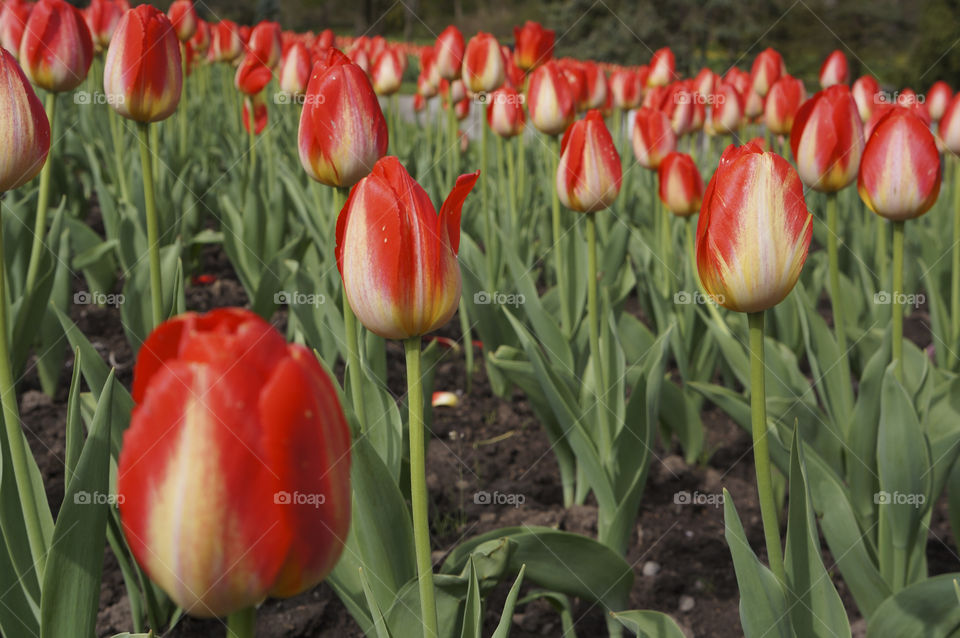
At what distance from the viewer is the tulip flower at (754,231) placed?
99 cm

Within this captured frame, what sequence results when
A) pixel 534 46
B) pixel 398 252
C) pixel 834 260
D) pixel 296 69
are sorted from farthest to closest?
pixel 534 46 → pixel 296 69 → pixel 834 260 → pixel 398 252

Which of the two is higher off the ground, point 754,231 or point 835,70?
point 835,70

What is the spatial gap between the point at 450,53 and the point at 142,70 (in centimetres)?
173

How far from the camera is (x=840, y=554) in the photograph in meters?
1.52

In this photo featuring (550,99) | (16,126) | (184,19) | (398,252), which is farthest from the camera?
(184,19)

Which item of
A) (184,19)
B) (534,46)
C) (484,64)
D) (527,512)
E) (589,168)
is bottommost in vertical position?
(527,512)

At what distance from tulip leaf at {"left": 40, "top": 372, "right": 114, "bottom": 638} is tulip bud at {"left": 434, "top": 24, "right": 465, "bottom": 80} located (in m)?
2.26

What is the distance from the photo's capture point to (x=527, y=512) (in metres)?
2.08

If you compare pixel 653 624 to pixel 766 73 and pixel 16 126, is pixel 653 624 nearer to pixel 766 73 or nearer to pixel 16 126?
pixel 16 126

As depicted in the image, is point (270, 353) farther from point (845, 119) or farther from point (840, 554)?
point (845, 119)

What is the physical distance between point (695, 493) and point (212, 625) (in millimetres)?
1172

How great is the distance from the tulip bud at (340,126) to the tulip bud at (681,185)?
3.25ft

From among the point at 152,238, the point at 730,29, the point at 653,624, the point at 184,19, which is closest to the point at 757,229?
the point at 653,624

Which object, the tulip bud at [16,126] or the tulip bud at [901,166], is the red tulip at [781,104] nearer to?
the tulip bud at [901,166]
